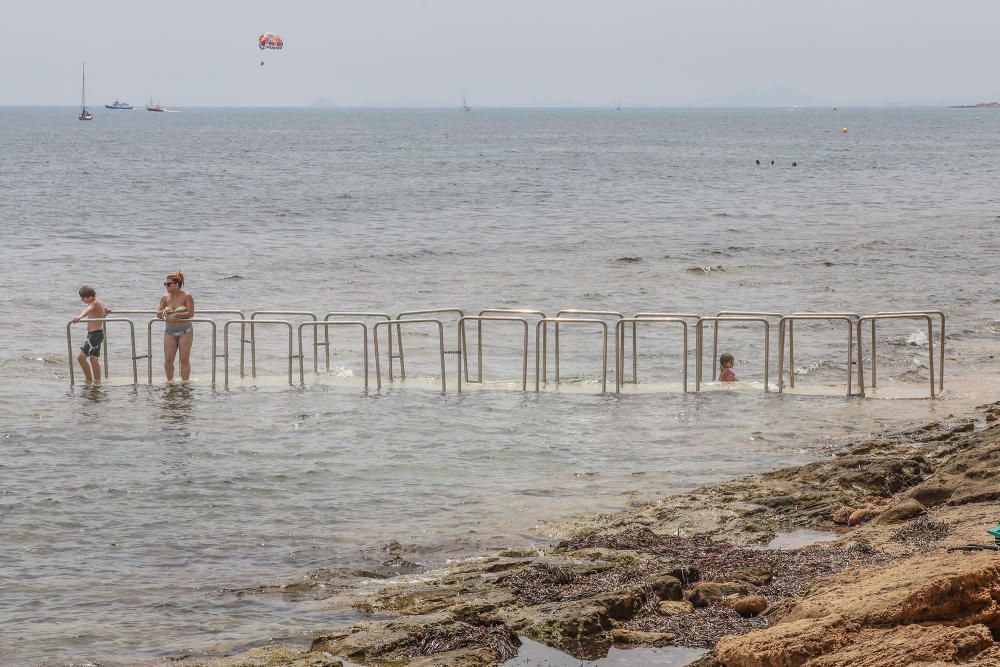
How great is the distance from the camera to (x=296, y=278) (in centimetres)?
3300

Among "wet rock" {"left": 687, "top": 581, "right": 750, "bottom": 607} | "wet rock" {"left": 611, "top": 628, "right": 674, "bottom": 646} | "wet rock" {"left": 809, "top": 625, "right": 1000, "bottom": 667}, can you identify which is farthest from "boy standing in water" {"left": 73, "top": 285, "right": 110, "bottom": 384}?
"wet rock" {"left": 809, "top": 625, "right": 1000, "bottom": 667}

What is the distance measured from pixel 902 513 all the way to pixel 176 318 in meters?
10.4

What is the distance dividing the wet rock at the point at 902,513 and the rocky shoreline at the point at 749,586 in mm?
11

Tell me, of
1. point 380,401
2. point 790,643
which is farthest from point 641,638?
point 380,401

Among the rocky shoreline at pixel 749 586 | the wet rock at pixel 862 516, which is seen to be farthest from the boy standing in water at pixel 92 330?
the wet rock at pixel 862 516

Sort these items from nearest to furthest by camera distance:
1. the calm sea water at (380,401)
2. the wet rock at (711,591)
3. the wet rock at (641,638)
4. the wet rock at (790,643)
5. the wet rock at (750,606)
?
the wet rock at (790,643)
the wet rock at (641,638)
the wet rock at (750,606)
the wet rock at (711,591)
the calm sea water at (380,401)

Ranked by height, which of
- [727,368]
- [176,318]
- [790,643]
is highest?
[176,318]

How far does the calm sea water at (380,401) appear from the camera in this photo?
9781 millimetres

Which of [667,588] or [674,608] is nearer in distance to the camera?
[674,608]

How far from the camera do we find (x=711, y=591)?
310 inches

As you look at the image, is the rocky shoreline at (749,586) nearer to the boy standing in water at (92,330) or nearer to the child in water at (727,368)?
the child in water at (727,368)

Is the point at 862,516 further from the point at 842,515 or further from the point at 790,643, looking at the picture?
the point at 790,643

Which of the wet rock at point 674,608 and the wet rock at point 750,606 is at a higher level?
the wet rock at point 750,606

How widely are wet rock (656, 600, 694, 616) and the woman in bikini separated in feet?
33.1
